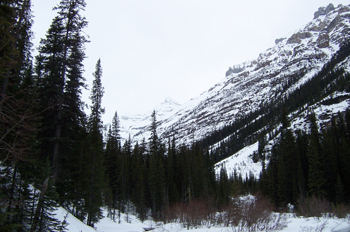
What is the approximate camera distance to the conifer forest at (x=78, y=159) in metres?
8.40

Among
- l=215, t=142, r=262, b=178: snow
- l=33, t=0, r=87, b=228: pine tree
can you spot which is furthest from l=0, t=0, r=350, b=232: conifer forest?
l=215, t=142, r=262, b=178: snow

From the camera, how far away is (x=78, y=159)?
2322 centimetres

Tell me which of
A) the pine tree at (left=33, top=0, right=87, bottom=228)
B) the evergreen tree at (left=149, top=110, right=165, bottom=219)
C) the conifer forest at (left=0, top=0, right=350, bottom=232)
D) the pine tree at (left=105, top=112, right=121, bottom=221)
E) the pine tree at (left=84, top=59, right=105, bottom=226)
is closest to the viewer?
the conifer forest at (left=0, top=0, right=350, bottom=232)

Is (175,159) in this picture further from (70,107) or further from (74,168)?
(70,107)

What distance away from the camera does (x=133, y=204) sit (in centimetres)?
5062

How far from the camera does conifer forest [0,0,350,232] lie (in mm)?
8397

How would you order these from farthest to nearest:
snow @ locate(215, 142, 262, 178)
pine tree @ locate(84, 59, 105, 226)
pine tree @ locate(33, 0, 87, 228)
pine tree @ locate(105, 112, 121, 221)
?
snow @ locate(215, 142, 262, 178), pine tree @ locate(105, 112, 121, 221), pine tree @ locate(84, 59, 105, 226), pine tree @ locate(33, 0, 87, 228)

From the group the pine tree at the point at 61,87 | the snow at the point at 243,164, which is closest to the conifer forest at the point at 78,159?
the pine tree at the point at 61,87

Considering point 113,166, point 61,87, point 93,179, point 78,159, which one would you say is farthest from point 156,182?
point 61,87

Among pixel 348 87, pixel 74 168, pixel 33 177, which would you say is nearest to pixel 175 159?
pixel 74 168

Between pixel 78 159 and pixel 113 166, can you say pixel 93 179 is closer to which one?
pixel 78 159

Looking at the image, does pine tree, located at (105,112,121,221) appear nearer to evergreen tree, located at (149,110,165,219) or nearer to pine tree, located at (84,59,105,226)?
evergreen tree, located at (149,110,165,219)

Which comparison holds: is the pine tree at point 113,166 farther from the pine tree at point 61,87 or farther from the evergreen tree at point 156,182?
the pine tree at point 61,87

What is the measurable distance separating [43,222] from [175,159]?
→ 41.5 metres
